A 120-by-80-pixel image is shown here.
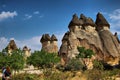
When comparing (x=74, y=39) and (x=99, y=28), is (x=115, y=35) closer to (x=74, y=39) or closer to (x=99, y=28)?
(x=99, y=28)

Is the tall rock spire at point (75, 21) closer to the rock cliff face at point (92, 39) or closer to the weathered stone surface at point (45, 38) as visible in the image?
the rock cliff face at point (92, 39)

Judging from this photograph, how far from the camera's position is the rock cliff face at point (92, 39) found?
63094 millimetres

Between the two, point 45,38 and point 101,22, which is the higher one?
point 101,22

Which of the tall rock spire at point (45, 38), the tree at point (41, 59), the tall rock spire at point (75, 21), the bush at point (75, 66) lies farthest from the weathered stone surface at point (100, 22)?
the bush at point (75, 66)

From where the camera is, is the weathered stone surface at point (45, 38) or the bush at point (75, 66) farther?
the weathered stone surface at point (45, 38)

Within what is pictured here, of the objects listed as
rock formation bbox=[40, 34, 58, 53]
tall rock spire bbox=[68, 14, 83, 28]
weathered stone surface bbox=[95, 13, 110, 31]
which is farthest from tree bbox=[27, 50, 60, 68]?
weathered stone surface bbox=[95, 13, 110, 31]

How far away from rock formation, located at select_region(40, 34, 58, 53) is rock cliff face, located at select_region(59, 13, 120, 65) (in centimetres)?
693

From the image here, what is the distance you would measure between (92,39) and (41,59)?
60.4 ft

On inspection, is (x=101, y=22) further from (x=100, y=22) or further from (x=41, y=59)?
(x=41, y=59)

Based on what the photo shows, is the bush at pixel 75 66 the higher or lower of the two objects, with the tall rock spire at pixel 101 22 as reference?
lower

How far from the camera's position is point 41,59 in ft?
172

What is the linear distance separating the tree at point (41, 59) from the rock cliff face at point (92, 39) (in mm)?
7853

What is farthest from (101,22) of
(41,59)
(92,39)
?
(41,59)

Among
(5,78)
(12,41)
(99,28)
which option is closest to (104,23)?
(99,28)
